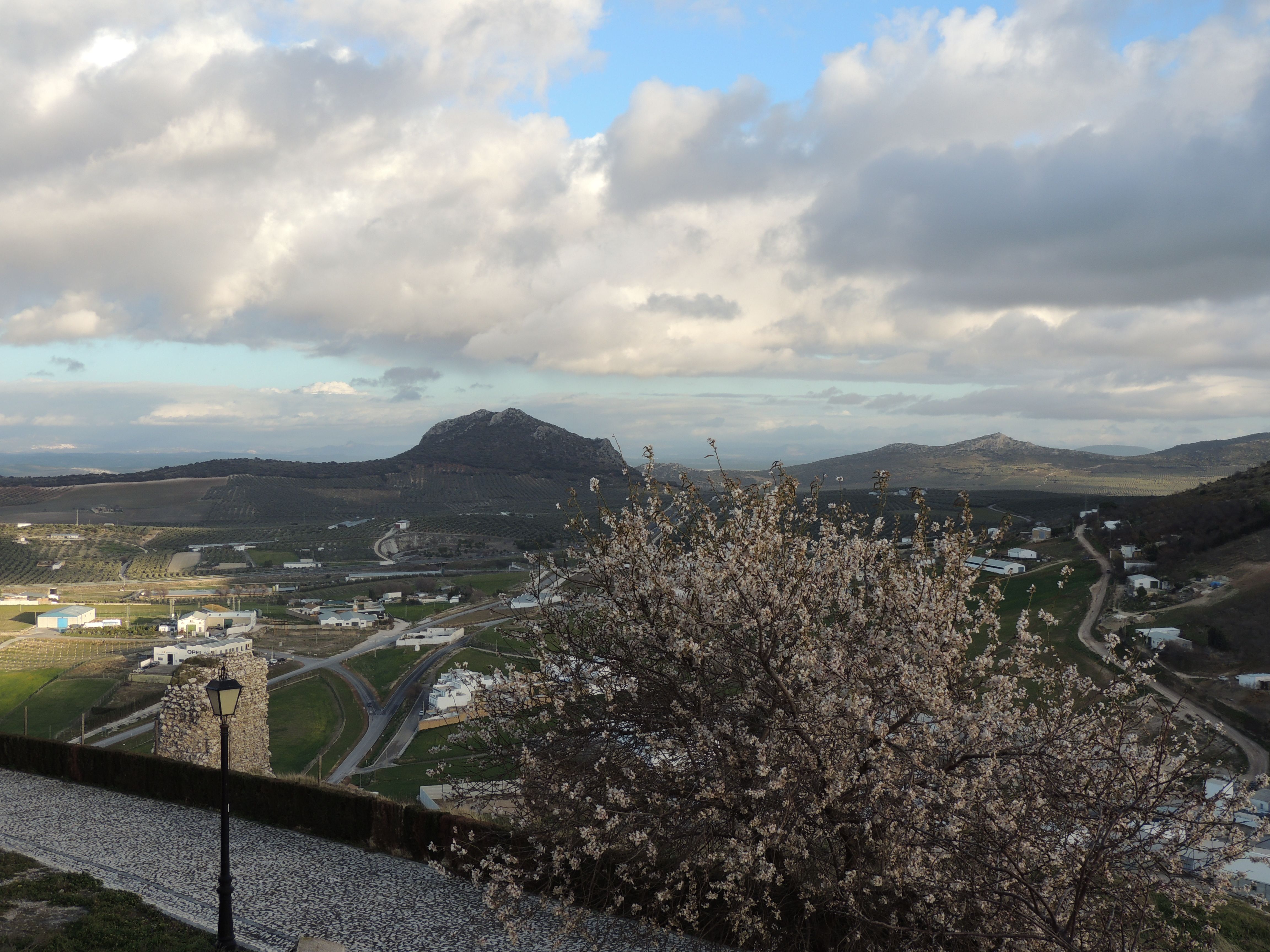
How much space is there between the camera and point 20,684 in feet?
146

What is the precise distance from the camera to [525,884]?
35.4 feet

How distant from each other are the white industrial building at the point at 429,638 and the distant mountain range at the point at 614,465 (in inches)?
2887

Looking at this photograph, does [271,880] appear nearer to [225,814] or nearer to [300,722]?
[225,814]

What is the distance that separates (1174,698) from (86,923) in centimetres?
4040

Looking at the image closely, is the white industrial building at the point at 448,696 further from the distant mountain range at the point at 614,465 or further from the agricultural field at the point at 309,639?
the distant mountain range at the point at 614,465

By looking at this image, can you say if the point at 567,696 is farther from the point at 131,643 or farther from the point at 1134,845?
the point at 131,643

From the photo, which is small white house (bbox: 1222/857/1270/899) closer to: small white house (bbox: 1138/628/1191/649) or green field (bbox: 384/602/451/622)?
small white house (bbox: 1138/628/1191/649)

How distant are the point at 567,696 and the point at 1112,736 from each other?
5330 millimetres

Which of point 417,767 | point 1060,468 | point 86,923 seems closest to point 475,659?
point 417,767

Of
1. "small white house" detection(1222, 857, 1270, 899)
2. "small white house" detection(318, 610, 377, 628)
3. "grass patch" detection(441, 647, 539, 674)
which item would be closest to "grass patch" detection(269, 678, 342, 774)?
"grass patch" detection(441, 647, 539, 674)

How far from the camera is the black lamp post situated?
9359mm

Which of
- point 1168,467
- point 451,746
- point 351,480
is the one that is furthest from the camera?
point 1168,467

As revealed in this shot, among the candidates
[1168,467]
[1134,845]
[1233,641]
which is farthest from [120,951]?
[1168,467]

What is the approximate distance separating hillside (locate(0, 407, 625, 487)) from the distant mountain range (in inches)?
12.0
